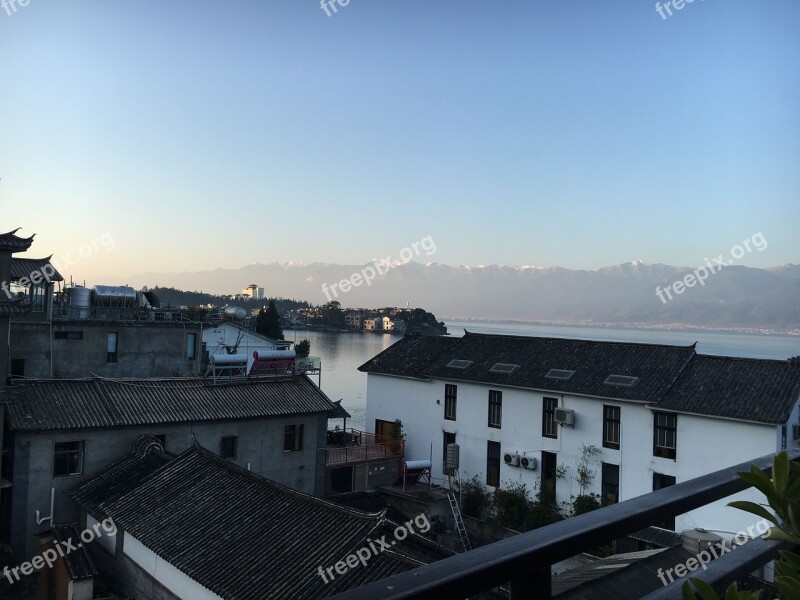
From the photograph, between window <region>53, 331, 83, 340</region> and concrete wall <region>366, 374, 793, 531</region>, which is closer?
concrete wall <region>366, 374, 793, 531</region>

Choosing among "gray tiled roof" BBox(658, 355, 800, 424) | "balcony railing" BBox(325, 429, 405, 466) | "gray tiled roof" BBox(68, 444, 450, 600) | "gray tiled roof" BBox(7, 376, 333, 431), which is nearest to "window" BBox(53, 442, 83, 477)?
"gray tiled roof" BBox(7, 376, 333, 431)

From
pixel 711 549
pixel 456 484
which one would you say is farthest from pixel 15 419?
pixel 711 549

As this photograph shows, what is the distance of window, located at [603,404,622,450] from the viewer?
62.1ft

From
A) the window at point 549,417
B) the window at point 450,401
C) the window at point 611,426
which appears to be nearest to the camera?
the window at point 611,426

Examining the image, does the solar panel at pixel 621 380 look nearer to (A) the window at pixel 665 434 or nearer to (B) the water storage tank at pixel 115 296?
(A) the window at pixel 665 434

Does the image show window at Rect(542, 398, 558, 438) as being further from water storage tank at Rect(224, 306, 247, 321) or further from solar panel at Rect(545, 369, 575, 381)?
water storage tank at Rect(224, 306, 247, 321)

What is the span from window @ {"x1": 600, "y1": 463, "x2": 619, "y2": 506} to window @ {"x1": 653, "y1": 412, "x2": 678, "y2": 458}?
1352 mm

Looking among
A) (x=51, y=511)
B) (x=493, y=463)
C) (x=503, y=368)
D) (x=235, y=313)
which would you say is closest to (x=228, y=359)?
(x=51, y=511)

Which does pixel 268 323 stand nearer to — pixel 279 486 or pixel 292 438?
pixel 292 438

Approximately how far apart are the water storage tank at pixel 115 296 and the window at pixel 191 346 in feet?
8.14

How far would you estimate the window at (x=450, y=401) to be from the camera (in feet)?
76.7

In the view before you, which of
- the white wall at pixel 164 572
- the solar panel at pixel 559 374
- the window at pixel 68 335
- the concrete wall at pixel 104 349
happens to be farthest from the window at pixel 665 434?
the window at pixel 68 335

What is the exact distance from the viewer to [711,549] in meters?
1.85

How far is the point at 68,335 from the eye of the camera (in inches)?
856
